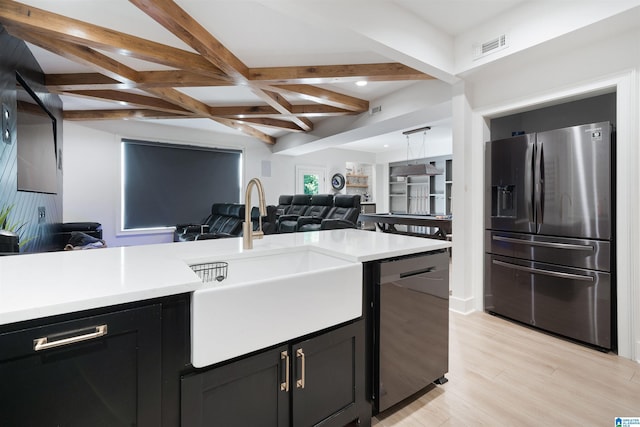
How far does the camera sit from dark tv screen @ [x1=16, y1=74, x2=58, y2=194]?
252cm

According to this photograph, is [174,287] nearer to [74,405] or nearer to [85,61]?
[74,405]

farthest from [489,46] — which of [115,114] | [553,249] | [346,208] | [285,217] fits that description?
[115,114]

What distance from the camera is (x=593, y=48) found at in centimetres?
220

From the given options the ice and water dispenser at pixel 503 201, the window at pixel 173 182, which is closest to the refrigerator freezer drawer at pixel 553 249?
the ice and water dispenser at pixel 503 201

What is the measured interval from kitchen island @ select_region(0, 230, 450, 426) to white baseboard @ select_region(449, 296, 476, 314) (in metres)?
1.90

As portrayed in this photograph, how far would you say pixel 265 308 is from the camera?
1.01 m

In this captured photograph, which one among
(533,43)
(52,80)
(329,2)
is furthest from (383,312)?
(52,80)

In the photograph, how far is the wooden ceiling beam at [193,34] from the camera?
1.89 m

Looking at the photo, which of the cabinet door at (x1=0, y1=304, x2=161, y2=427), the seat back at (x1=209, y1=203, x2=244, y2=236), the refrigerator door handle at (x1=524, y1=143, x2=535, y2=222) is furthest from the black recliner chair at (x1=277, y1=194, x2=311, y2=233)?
the cabinet door at (x1=0, y1=304, x2=161, y2=427)

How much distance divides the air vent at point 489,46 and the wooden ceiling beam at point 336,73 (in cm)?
55

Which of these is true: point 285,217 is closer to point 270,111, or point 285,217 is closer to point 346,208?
point 346,208

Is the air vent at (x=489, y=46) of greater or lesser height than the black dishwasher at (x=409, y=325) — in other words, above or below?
above

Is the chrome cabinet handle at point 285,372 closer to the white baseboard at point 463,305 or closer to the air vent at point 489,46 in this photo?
the white baseboard at point 463,305

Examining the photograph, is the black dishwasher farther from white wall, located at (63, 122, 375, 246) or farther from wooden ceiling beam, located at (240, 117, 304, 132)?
white wall, located at (63, 122, 375, 246)
